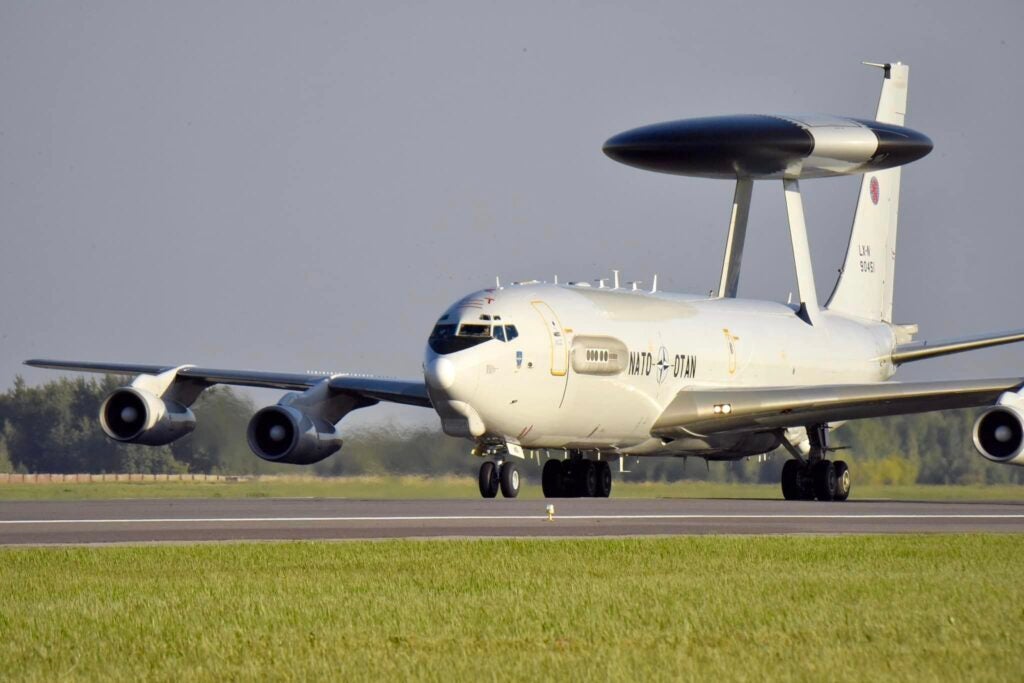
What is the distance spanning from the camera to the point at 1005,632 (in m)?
11.7

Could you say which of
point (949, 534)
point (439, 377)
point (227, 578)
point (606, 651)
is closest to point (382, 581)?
point (227, 578)

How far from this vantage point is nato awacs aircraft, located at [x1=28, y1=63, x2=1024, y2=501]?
3341 cm

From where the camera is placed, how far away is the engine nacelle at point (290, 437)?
38625 millimetres

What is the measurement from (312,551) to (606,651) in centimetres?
744

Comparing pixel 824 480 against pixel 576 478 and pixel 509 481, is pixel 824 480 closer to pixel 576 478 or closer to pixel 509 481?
pixel 576 478

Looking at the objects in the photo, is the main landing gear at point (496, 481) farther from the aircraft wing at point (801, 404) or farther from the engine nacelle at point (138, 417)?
the engine nacelle at point (138, 417)

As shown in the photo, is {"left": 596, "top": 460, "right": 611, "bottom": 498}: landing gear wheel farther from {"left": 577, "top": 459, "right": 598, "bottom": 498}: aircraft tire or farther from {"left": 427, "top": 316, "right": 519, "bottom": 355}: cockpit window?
{"left": 427, "top": 316, "right": 519, "bottom": 355}: cockpit window

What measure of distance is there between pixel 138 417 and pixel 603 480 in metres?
10.6

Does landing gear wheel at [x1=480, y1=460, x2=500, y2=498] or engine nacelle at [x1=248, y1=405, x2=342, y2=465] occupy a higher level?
engine nacelle at [x1=248, y1=405, x2=342, y2=465]

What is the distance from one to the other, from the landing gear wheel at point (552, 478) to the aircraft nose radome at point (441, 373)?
730 centimetres

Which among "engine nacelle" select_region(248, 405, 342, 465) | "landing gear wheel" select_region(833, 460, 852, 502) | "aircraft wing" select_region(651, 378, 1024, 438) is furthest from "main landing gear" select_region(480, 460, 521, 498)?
"landing gear wheel" select_region(833, 460, 852, 502)

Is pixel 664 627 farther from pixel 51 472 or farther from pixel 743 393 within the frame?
pixel 51 472

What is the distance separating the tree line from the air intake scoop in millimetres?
7333

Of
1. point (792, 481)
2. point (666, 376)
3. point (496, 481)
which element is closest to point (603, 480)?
point (666, 376)
